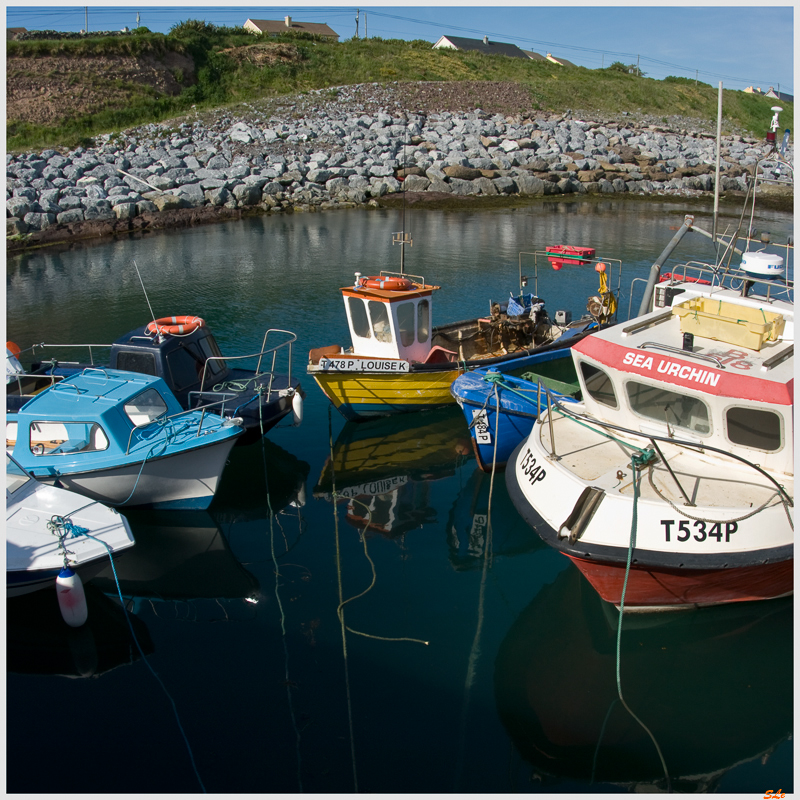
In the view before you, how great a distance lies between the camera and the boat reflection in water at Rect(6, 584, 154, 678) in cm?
873

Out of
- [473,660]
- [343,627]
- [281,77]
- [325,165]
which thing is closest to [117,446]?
[343,627]

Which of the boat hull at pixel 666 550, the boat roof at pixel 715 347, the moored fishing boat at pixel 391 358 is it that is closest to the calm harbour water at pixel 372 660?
the boat hull at pixel 666 550

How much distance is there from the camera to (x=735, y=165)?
162 feet

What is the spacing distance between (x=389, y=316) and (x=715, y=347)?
22.4 feet

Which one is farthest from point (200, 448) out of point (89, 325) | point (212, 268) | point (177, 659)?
point (212, 268)

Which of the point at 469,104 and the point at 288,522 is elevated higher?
the point at 469,104

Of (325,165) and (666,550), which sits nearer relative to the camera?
(666,550)

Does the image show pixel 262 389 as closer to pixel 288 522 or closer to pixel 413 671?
pixel 288 522

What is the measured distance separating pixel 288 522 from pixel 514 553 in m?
3.67

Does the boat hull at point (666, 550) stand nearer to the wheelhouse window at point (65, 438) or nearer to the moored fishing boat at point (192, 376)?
the moored fishing boat at point (192, 376)

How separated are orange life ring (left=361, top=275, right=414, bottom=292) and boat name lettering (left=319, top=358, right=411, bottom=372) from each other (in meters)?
1.64

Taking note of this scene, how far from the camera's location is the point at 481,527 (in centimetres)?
1165

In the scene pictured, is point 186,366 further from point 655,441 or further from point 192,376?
point 655,441

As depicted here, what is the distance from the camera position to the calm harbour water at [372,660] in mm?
7266
